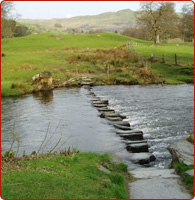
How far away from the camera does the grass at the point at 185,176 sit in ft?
33.7

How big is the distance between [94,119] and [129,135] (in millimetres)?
5315

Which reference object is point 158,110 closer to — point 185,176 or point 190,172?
point 190,172

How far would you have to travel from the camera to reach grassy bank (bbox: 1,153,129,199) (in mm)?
8352

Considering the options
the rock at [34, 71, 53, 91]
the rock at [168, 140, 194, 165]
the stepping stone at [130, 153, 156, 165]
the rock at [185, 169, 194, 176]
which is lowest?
the stepping stone at [130, 153, 156, 165]

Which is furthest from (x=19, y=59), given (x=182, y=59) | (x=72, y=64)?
(x=182, y=59)

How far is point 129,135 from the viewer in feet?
59.4

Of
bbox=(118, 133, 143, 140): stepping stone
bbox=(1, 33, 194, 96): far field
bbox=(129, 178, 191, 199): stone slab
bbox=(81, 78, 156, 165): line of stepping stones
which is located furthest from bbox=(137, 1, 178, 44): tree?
bbox=(129, 178, 191, 199): stone slab

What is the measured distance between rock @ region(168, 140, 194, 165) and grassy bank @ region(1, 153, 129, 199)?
92.3 inches

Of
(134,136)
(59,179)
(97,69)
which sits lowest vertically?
(134,136)

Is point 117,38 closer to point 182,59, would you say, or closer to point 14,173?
point 182,59

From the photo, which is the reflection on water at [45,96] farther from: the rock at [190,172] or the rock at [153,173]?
the rock at [190,172]

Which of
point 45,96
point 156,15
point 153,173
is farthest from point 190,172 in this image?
point 156,15

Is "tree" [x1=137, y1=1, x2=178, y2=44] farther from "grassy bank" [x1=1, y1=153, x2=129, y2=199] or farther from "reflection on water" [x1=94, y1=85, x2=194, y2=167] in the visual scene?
"grassy bank" [x1=1, y1=153, x2=129, y2=199]

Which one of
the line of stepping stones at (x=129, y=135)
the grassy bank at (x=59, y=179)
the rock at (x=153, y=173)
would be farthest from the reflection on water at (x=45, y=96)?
the grassy bank at (x=59, y=179)
